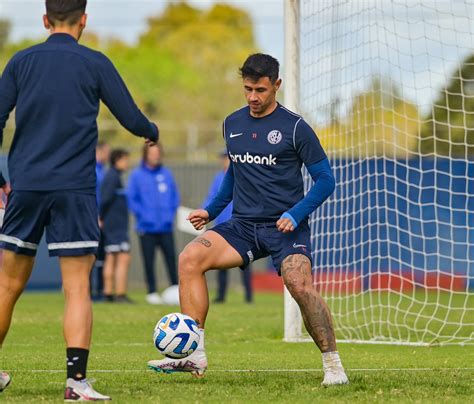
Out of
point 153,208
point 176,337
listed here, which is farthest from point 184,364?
point 153,208

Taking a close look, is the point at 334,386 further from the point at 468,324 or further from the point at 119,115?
the point at 468,324

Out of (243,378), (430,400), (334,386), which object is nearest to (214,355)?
(243,378)

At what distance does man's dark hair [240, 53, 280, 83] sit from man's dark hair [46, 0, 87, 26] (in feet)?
5.01

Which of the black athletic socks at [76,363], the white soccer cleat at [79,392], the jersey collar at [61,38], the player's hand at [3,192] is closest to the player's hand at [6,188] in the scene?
the player's hand at [3,192]

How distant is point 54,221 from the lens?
629 cm

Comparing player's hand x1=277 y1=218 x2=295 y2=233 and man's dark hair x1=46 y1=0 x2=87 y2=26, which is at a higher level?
man's dark hair x1=46 y1=0 x2=87 y2=26

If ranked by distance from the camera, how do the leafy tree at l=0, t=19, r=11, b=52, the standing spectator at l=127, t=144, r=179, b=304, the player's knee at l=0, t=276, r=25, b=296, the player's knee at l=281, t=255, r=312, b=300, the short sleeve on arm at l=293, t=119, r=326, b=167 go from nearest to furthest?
1. the player's knee at l=0, t=276, r=25, b=296
2. the player's knee at l=281, t=255, r=312, b=300
3. the short sleeve on arm at l=293, t=119, r=326, b=167
4. the standing spectator at l=127, t=144, r=179, b=304
5. the leafy tree at l=0, t=19, r=11, b=52

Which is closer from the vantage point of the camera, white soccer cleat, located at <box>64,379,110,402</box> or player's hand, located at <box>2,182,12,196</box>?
white soccer cleat, located at <box>64,379,110,402</box>

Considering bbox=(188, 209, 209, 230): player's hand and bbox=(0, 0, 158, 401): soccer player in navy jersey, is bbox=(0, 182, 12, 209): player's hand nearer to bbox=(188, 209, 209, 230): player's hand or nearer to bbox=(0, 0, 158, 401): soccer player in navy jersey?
bbox=(0, 0, 158, 401): soccer player in navy jersey

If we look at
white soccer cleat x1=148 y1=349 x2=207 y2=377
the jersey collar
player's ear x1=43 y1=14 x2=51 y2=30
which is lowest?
white soccer cleat x1=148 y1=349 x2=207 y2=377

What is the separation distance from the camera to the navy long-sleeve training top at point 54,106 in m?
6.23

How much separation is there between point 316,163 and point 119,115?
63.9 inches

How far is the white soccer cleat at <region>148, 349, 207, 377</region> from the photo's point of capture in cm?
745

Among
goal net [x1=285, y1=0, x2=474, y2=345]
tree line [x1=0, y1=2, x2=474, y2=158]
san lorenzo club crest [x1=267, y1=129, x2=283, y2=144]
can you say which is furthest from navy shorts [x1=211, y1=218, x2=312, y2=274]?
tree line [x1=0, y1=2, x2=474, y2=158]
